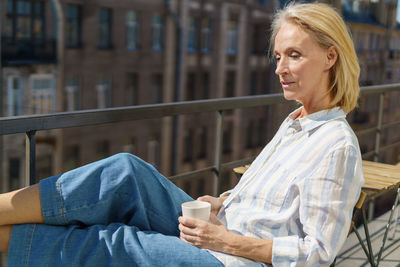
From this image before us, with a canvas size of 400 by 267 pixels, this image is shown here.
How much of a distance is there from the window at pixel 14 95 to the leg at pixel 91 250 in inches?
965

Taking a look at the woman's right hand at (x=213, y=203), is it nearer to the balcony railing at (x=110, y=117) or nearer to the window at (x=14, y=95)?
the balcony railing at (x=110, y=117)

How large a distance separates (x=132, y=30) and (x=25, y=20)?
597 centimetres

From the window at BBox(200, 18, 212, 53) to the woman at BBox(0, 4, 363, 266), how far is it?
32010 millimetres

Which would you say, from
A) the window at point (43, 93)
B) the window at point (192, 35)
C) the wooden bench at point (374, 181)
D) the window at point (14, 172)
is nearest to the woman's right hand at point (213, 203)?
the wooden bench at point (374, 181)

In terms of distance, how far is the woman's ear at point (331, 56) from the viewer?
1.29 metres

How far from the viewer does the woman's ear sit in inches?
50.6

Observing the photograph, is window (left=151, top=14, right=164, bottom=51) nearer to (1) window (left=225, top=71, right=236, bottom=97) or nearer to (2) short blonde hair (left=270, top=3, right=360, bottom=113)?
(1) window (left=225, top=71, right=236, bottom=97)

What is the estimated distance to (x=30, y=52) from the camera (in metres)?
25.2

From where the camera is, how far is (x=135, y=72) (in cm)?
2992

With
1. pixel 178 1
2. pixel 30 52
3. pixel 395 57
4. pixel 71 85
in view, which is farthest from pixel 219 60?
pixel 395 57

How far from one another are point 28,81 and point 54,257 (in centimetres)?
2495

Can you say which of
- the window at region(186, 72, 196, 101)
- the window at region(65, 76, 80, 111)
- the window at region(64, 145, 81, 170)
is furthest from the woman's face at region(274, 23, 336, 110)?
the window at region(186, 72, 196, 101)

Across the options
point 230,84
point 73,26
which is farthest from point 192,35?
point 73,26

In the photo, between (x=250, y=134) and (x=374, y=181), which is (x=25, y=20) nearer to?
(x=250, y=134)
